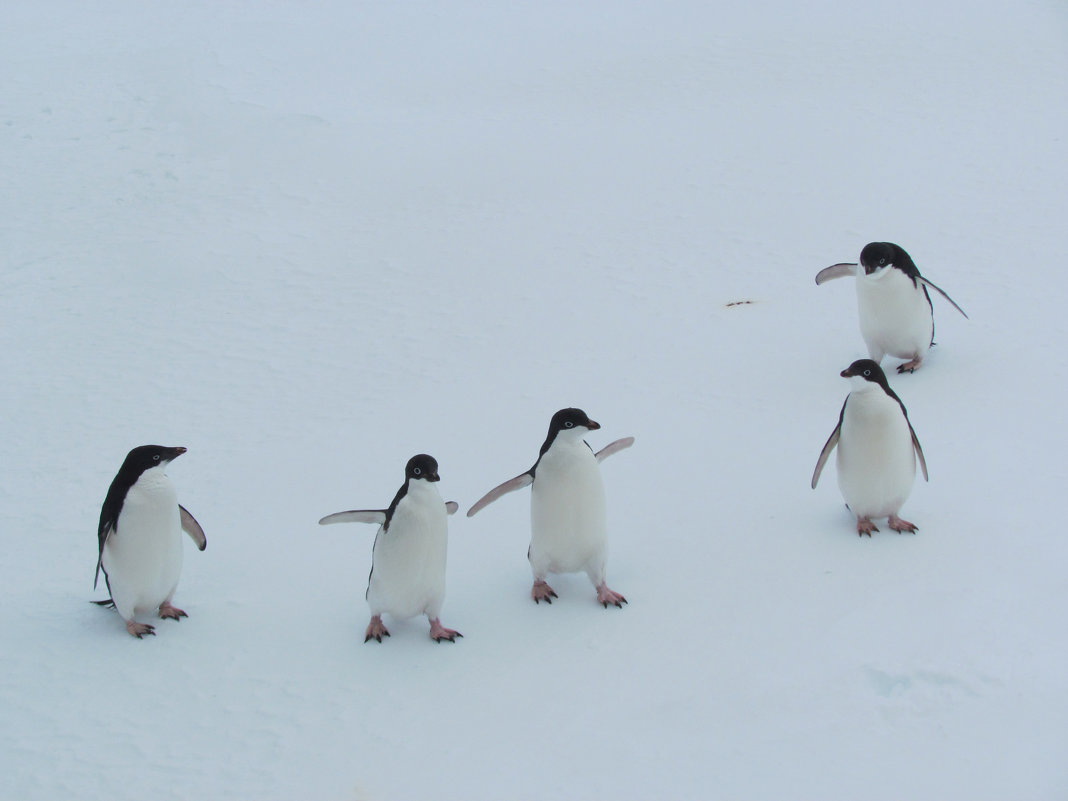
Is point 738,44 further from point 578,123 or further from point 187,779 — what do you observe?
point 187,779

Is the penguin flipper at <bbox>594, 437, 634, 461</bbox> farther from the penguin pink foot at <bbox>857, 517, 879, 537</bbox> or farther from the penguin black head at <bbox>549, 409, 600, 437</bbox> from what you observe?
the penguin pink foot at <bbox>857, 517, 879, 537</bbox>

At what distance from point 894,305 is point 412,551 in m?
2.68

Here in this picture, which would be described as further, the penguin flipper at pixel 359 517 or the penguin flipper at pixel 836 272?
the penguin flipper at pixel 836 272

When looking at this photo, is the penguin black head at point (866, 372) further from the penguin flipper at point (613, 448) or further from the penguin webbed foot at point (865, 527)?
the penguin flipper at point (613, 448)

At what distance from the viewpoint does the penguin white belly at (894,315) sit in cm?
504

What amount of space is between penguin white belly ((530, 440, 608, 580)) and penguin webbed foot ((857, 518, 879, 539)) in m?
0.86

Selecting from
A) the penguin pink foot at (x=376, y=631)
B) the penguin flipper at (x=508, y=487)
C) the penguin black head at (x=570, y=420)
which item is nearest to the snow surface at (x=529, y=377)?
the penguin pink foot at (x=376, y=631)

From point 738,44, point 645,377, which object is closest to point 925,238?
point 645,377

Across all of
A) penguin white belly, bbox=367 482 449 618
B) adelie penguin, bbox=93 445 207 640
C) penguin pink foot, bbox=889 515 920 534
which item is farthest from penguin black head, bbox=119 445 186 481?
penguin pink foot, bbox=889 515 920 534

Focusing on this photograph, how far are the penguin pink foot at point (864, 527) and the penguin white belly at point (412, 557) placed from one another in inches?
53.6

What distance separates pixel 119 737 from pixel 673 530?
6.21 feet

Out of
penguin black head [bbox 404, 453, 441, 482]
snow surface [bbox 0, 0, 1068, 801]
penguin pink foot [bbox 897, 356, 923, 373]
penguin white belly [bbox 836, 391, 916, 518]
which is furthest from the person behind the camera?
penguin pink foot [bbox 897, 356, 923, 373]

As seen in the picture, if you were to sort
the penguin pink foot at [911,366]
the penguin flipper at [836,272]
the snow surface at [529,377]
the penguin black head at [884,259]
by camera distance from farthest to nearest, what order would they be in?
1. the penguin flipper at [836,272]
2. the penguin pink foot at [911,366]
3. the penguin black head at [884,259]
4. the snow surface at [529,377]

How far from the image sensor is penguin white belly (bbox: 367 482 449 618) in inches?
133
